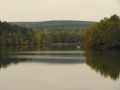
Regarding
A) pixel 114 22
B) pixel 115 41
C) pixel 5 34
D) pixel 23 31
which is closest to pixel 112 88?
pixel 115 41

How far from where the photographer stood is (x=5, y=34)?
14300 cm

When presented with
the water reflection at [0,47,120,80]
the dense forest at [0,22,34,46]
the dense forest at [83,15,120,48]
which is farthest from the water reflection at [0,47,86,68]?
the dense forest at [0,22,34,46]

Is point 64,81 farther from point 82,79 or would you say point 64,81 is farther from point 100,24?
point 100,24

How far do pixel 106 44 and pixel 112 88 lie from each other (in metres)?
69.2

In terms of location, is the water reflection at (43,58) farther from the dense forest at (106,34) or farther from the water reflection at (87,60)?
the dense forest at (106,34)

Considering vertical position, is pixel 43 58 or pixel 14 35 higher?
pixel 43 58

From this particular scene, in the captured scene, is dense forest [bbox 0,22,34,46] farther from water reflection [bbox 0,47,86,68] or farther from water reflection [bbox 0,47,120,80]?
water reflection [bbox 0,47,120,80]

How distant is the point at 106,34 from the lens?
91625 millimetres

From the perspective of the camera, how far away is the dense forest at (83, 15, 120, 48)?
294 ft

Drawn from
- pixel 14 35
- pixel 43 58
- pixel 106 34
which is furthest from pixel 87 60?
pixel 14 35

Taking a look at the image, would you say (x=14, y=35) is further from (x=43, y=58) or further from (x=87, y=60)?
(x=87, y=60)

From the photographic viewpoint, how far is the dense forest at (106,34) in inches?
3531

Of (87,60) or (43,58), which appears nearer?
(87,60)

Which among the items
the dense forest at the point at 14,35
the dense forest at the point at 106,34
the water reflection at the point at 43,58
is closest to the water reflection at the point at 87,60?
the water reflection at the point at 43,58
